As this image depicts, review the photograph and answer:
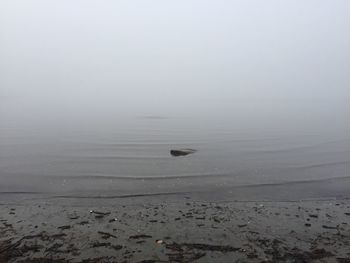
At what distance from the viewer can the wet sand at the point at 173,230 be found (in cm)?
955

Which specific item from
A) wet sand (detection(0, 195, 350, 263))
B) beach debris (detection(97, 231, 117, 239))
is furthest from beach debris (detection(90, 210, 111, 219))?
beach debris (detection(97, 231, 117, 239))

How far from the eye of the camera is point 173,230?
11.3 m

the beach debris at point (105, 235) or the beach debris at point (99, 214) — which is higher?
the beach debris at point (99, 214)

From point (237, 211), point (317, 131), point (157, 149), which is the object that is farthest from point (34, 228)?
point (317, 131)

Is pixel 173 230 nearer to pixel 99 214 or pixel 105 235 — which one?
pixel 105 235

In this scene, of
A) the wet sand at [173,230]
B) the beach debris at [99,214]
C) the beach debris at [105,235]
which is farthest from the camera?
the beach debris at [99,214]

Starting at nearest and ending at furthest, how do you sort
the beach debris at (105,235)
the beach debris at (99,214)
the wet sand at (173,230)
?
the wet sand at (173,230), the beach debris at (105,235), the beach debris at (99,214)

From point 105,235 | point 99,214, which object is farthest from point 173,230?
point 99,214

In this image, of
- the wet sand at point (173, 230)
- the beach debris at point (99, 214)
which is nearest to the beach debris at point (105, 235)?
the wet sand at point (173, 230)

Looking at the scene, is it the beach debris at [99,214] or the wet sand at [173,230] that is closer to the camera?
the wet sand at [173,230]

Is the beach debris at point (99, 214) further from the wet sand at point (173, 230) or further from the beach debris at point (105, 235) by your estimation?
the beach debris at point (105, 235)

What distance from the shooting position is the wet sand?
31.3ft

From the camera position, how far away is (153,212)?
13055mm

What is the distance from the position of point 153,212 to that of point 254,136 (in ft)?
75.8
